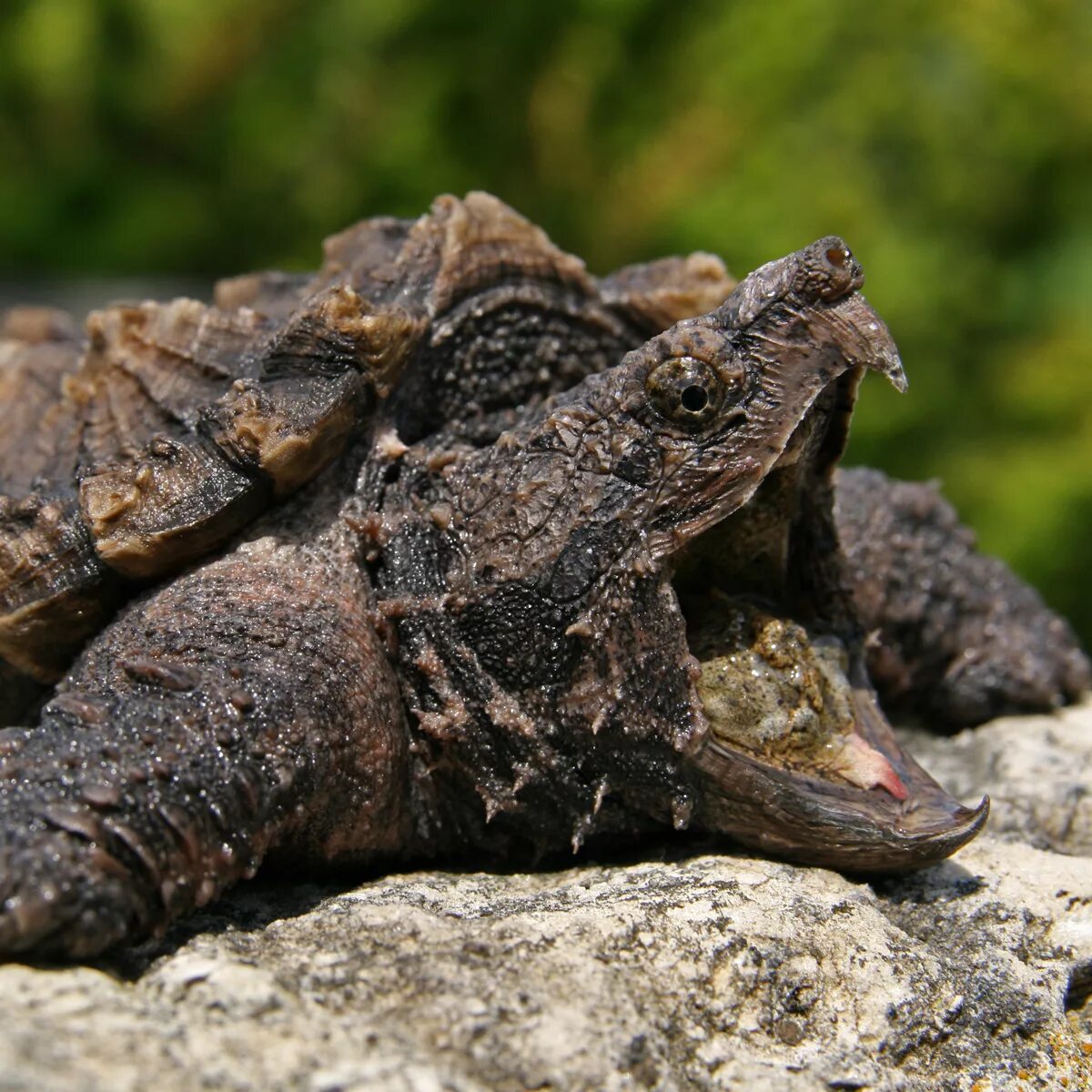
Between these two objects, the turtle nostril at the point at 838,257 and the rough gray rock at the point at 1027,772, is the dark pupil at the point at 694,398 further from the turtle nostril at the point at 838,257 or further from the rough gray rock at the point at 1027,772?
the rough gray rock at the point at 1027,772

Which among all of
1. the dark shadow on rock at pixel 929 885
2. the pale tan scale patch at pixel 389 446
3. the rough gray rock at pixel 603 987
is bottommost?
the rough gray rock at pixel 603 987

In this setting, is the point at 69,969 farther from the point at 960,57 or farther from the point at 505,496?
the point at 960,57

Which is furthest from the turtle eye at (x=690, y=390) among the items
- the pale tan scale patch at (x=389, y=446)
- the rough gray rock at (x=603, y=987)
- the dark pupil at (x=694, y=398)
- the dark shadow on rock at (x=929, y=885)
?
the dark shadow on rock at (x=929, y=885)

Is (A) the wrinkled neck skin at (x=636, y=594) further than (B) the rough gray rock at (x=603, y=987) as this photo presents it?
Yes

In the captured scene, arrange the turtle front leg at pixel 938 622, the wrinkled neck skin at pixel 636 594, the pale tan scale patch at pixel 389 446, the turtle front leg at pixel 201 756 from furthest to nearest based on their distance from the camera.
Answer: the turtle front leg at pixel 938 622 < the pale tan scale patch at pixel 389 446 < the wrinkled neck skin at pixel 636 594 < the turtle front leg at pixel 201 756

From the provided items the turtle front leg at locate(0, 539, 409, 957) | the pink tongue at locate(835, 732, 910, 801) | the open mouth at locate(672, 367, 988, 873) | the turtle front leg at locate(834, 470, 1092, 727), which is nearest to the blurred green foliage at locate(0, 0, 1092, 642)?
the turtle front leg at locate(834, 470, 1092, 727)

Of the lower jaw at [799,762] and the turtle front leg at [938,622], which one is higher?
the turtle front leg at [938,622]

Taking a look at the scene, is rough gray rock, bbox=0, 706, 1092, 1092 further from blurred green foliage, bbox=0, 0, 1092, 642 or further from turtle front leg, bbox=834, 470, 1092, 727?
blurred green foliage, bbox=0, 0, 1092, 642

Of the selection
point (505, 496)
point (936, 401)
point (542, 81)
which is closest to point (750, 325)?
point (505, 496)
